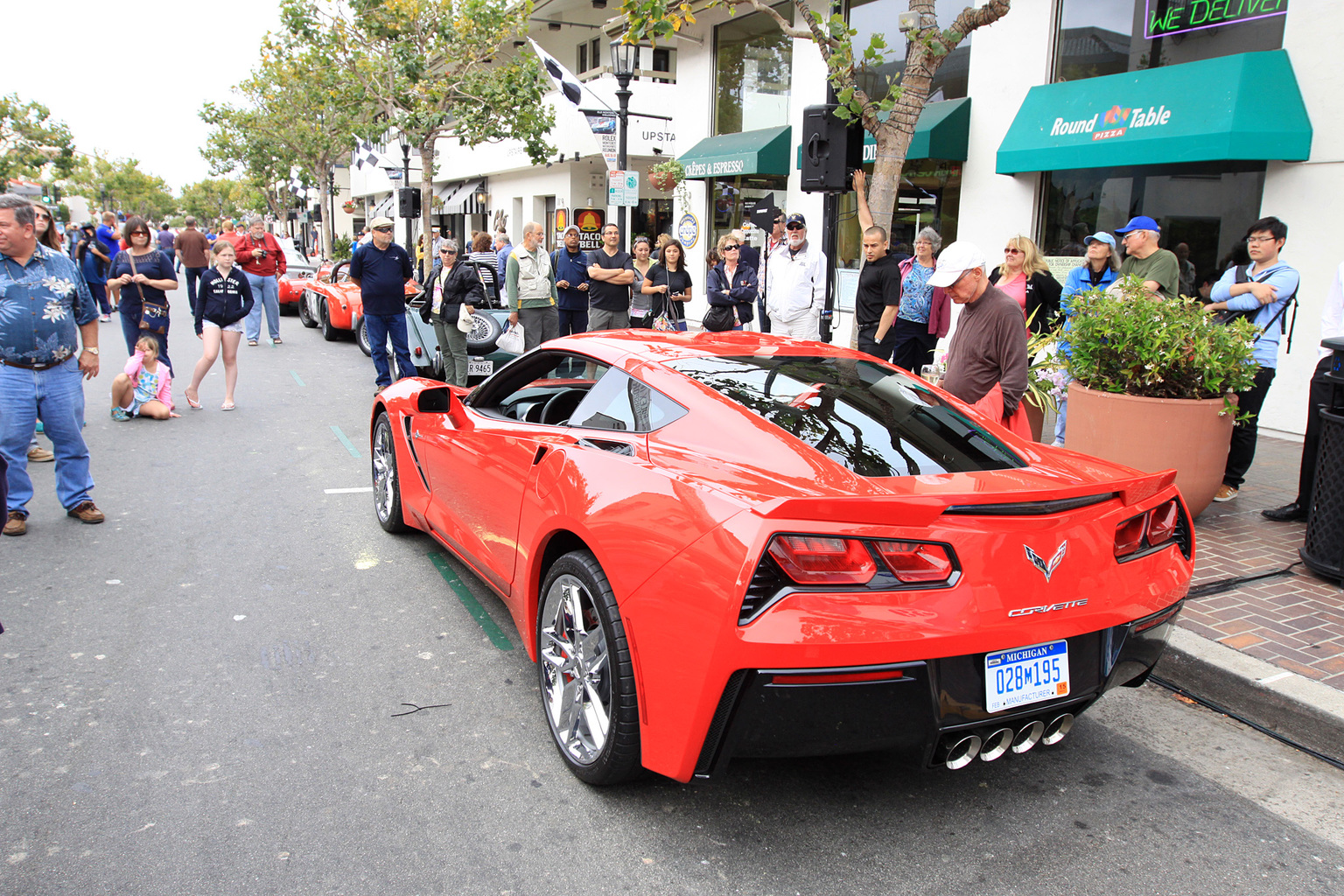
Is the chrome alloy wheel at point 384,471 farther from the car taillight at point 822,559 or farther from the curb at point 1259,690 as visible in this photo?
the curb at point 1259,690

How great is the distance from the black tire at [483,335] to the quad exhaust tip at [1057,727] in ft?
30.8

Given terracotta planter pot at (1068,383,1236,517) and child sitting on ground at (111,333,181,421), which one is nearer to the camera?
terracotta planter pot at (1068,383,1236,517)

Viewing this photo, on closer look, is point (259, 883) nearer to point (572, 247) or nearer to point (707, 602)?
point (707, 602)

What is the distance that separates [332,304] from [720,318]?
8425 mm

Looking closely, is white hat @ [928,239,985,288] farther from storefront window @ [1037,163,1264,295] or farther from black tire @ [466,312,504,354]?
black tire @ [466,312,504,354]

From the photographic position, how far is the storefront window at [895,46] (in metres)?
13.4

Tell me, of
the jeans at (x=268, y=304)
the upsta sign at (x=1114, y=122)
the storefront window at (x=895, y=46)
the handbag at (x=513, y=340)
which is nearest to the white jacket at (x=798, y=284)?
the handbag at (x=513, y=340)

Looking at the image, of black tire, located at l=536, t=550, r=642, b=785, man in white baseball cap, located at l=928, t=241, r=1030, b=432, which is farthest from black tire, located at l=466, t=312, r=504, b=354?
black tire, located at l=536, t=550, r=642, b=785

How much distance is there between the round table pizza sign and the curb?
17262 millimetres

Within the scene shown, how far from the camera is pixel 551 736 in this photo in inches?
134

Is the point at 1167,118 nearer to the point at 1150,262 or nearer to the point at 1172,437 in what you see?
the point at 1150,262

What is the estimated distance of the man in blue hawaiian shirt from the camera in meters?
5.45

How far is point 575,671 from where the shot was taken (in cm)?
315

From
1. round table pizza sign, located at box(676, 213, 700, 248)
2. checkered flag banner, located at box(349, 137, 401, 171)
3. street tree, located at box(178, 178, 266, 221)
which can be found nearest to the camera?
round table pizza sign, located at box(676, 213, 700, 248)
